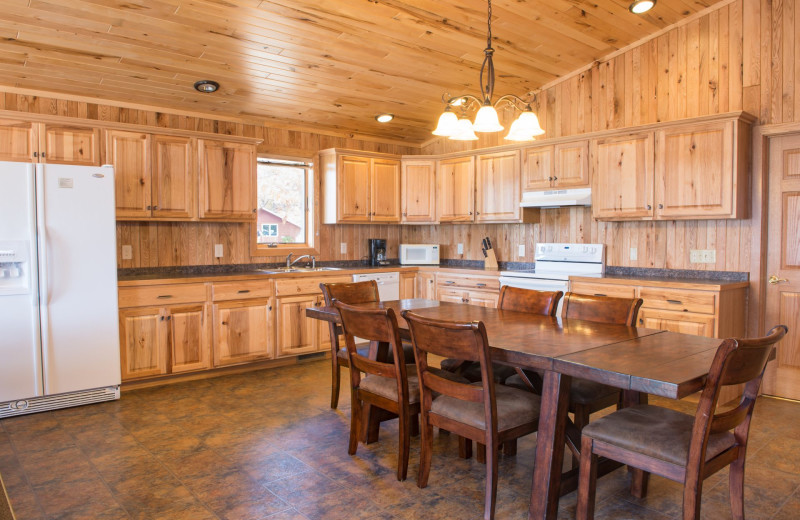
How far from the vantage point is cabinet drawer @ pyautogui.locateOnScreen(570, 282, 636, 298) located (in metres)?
4.07

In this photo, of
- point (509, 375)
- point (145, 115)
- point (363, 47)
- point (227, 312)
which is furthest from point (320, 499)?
point (145, 115)

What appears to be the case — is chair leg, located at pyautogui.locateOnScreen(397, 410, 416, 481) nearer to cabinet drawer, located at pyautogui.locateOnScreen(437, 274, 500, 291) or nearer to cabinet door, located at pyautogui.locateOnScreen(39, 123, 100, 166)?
cabinet drawer, located at pyautogui.locateOnScreen(437, 274, 500, 291)

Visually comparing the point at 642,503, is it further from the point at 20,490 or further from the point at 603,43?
the point at 603,43

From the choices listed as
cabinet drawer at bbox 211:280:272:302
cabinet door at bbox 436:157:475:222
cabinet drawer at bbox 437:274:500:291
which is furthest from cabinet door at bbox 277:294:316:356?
cabinet door at bbox 436:157:475:222

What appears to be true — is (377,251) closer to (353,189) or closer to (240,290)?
(353,189)

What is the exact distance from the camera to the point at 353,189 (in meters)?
5.49

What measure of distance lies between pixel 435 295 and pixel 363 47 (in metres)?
2.61

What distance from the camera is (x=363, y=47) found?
3934mm

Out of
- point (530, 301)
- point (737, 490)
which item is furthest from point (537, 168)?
point (737, 490)

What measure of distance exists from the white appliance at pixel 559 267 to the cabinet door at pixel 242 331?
219 centimetres

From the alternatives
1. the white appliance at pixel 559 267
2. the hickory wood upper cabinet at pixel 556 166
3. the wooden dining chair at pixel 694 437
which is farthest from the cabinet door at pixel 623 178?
the wooden dining chair at pixel 694 437

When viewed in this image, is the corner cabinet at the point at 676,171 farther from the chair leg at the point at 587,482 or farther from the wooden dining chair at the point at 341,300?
the chair leg at the point at 587,482

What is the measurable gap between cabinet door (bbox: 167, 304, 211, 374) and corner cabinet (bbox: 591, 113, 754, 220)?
11.2 feet

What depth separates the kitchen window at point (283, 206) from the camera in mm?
5238
